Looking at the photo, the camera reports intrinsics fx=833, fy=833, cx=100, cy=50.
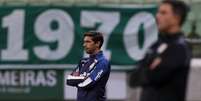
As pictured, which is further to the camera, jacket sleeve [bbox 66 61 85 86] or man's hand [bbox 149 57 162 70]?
jacket sleeve [bbox 66 61 85 86]

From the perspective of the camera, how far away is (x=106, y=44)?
13.4 m

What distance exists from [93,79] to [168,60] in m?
3.10

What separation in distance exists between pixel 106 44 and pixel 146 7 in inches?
34.7

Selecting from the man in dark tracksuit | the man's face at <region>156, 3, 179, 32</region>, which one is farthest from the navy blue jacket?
the man's face at <region>156, 3, 179, 32</region>

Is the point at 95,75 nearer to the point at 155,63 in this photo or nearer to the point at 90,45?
the point at 90,45

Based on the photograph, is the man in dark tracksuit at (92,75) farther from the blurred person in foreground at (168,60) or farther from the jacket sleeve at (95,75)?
the blurred person in foreground at (168,60)

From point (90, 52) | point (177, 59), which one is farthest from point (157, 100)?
point (90, 52)

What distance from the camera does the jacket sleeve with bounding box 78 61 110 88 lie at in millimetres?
8172

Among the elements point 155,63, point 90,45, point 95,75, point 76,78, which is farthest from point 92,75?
point 155,63

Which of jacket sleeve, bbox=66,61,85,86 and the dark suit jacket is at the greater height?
the dark suit jacket

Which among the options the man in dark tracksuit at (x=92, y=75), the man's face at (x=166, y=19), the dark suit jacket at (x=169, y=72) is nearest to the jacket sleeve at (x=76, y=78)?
Answer: the man in dark tracksuit at (x=92, y=75)

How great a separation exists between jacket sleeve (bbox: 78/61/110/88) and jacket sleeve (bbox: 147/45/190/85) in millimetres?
3004

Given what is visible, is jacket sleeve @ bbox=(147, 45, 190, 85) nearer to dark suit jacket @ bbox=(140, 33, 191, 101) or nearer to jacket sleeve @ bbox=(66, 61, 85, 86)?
dark suit jacket @ bbox=(140, 33, 191, 101)

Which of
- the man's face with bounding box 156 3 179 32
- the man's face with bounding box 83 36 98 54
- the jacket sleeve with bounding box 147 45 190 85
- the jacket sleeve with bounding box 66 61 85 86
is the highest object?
the man's face with bounding box 156 3 179 32
